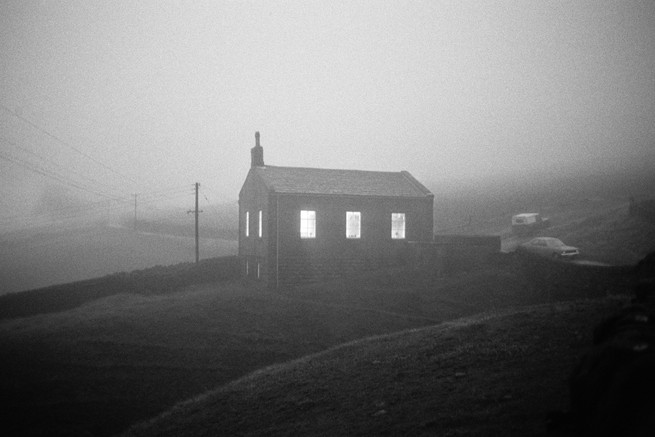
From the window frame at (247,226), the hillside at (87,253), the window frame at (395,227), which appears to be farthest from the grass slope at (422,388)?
the hillside at (87,253)

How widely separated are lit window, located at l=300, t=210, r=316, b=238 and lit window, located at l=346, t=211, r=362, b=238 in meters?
2.98

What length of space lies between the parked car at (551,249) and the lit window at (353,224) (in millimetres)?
13175

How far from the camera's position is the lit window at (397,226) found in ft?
131

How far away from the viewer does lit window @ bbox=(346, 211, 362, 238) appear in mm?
38419

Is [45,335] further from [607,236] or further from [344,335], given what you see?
[607,236]

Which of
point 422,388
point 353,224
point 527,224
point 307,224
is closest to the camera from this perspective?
point 422,388

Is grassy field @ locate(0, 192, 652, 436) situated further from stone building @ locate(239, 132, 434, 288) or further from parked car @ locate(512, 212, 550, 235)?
parked car @ locate(512, 212, 550, 235)

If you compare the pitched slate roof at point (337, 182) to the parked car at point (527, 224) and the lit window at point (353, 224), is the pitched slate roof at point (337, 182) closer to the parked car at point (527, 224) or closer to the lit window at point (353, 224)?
the lit window at point (353, 224)

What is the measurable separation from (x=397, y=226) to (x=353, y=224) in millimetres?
4204

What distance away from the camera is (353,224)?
3856 cm

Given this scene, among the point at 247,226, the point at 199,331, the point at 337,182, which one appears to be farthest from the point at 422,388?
the point at 247,226

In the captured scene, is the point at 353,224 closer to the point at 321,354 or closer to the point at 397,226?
the point at 397,226

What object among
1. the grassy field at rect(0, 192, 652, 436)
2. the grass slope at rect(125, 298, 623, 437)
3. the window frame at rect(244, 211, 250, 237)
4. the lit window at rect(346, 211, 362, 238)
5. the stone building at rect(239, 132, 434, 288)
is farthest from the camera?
the window frame at rect(244, 211, 250, 237)

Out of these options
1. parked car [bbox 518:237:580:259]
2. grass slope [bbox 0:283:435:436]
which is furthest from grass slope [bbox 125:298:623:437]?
parked car [bbox 518:237:580:259]
